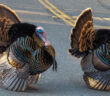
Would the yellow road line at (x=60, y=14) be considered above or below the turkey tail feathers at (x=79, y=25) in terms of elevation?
below

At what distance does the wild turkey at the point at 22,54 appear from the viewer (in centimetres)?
516

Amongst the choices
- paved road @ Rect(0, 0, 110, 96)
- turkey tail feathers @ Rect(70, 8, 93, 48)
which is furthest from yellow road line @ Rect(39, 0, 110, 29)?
turkey tail feathers @ Rect(70, 8, 93, 48)

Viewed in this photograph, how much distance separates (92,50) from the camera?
5.57 meters

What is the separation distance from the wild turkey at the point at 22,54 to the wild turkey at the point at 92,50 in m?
0.60

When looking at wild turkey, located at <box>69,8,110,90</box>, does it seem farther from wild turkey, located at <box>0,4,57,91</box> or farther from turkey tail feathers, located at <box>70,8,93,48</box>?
wild turkey, located at <box>0,4,57,91</box>

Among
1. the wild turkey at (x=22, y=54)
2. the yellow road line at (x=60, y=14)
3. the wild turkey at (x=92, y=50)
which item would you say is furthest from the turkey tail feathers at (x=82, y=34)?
the yellow road line at (x=60, y=14)

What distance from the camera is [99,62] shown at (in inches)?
216

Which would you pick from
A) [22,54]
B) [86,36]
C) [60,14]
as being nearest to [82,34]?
[86,36]

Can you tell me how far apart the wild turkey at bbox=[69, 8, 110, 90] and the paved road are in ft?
0.67

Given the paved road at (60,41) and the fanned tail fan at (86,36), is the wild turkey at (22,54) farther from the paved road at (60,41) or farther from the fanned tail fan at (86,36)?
the fanned tail fan at (86,36)

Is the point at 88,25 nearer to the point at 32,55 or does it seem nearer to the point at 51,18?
the point at 32,55

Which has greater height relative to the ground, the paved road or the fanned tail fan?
the fanned tail fan

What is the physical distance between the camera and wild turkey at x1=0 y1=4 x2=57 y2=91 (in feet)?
16.9

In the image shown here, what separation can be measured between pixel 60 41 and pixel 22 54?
399 centimetres
